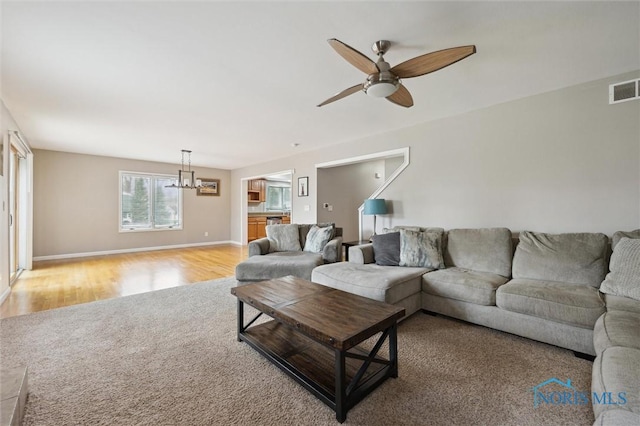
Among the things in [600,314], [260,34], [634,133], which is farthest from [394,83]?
[634,133]

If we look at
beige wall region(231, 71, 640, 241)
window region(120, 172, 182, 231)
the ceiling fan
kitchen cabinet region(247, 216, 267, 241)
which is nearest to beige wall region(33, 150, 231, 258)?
window region(120, 172, 182, 231)

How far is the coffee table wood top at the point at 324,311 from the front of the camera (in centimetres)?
152

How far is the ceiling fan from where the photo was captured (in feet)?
5.58

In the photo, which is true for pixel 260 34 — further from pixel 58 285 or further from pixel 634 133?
pixel 58 285

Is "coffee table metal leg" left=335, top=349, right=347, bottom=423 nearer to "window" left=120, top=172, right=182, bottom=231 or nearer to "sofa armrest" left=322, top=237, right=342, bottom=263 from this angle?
"sofa armrest" left=322, top=237, right=342, bottom=263

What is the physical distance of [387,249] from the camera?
336 centimetres

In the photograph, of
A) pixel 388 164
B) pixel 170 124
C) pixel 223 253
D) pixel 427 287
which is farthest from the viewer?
pixel 223 253

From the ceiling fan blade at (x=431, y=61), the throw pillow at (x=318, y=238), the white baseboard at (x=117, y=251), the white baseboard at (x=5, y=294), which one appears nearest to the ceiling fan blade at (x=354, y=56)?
the ceiling fan blade at (x=431, y=61)

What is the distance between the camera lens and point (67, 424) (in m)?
1.42

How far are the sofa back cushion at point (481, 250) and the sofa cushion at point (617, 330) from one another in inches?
42.1

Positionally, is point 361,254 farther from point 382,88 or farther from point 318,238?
point 382,88

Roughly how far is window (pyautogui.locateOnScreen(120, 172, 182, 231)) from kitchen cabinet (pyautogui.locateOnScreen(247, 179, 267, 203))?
201cm

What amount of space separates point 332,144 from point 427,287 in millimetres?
3321

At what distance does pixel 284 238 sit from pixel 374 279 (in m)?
2.09
